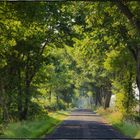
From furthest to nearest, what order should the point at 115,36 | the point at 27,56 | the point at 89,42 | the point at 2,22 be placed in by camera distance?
the point at 27,56
the point at 89,42
the point at 115,36
the point at 2,22

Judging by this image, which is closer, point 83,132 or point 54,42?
Answer: point 83,132

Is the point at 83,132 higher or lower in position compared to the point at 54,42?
lower

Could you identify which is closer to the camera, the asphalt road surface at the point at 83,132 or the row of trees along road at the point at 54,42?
the row of trees along road at the point at 54,42

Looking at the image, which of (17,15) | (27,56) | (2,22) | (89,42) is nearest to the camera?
(17,15)

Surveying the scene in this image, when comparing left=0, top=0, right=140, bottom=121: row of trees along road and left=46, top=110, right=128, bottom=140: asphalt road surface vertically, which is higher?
left=0, top=0, right=140, bottom=121: row of trees along road

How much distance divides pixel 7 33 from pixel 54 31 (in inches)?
463

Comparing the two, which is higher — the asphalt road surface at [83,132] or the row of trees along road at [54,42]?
the row of trees along road at [54,42]

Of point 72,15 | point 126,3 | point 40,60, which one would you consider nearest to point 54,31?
point 40,60

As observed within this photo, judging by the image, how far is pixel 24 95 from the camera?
1502 inches

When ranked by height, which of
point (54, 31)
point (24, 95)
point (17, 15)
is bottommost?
point (24, 95)

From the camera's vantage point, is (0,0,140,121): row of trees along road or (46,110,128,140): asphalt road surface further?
(46,110,128,140): asphalt road surface

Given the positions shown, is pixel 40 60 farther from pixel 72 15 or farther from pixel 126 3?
pixel 126 3

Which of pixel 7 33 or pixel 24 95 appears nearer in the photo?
pixel 7 33

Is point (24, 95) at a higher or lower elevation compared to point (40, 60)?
lower
